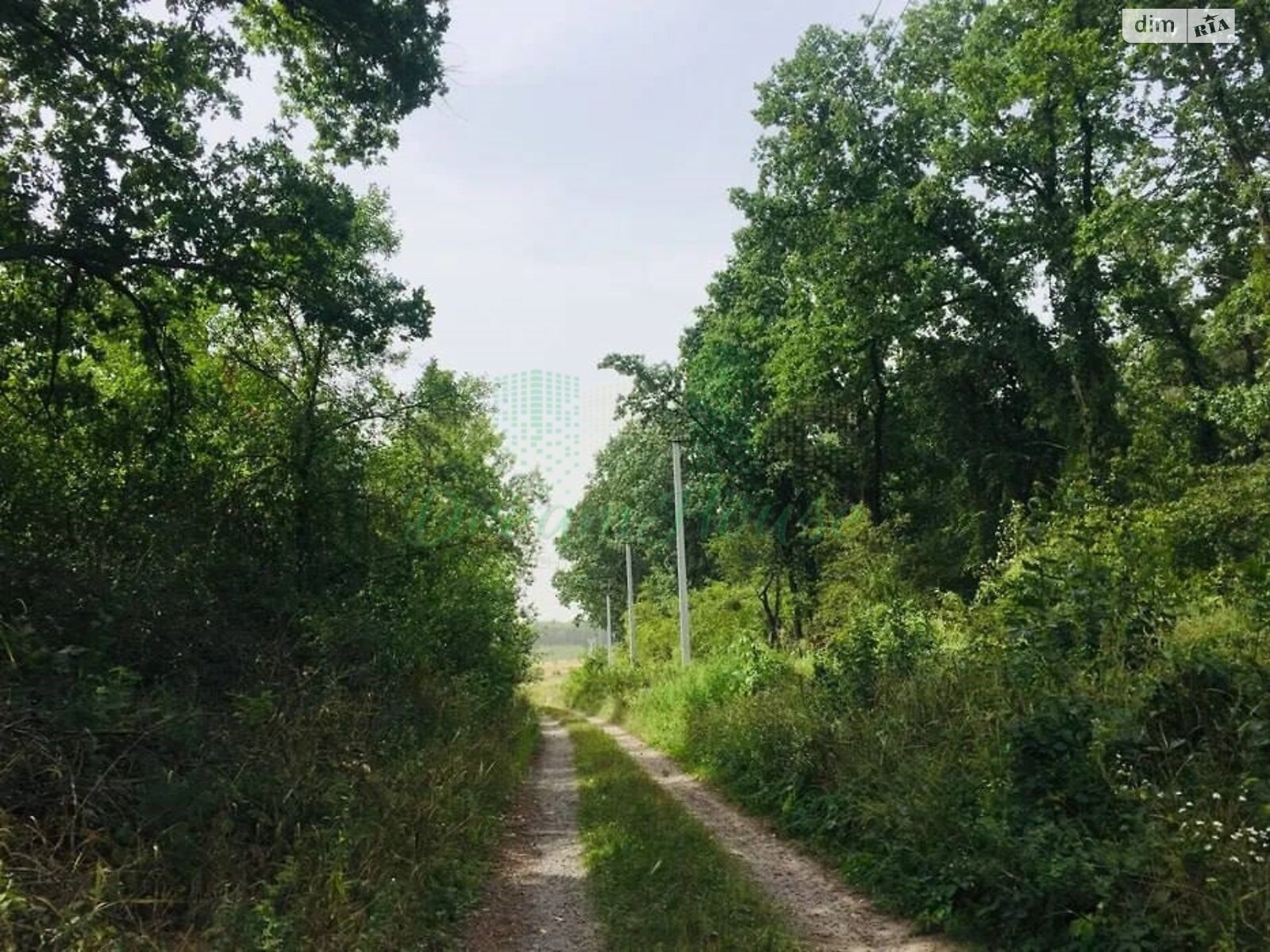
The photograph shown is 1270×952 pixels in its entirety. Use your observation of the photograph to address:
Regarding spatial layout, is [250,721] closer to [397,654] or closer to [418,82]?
[397,654]

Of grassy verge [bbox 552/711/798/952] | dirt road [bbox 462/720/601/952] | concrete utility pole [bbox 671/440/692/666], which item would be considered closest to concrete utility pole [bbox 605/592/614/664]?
concrete utility pole [bbox 671/440/692/666]

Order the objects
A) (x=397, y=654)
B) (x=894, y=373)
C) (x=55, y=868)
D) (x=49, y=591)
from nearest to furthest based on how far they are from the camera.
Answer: (x=55, y=868), (x=49, y=591), (x=397, y=654), (x=894, y=373)

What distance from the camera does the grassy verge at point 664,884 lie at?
18.3ft

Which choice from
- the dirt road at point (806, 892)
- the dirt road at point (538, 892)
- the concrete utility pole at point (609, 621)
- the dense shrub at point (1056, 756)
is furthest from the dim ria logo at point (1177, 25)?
the concrete utility pole at point (609, 621)

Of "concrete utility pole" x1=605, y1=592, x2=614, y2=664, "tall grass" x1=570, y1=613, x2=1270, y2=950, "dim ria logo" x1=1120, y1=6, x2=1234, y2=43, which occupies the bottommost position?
"concrete utility pole" x1=605, y1=592, x2=614, y2=664

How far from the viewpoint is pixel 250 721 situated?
652 cm

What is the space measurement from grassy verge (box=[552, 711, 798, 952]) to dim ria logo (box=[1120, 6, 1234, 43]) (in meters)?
16.0

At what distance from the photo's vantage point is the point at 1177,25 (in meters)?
15.0

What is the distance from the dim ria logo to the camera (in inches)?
567

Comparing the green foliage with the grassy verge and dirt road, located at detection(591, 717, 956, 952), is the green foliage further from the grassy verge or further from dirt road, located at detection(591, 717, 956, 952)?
dirt road, located at detection(591, 717, 956, 952)

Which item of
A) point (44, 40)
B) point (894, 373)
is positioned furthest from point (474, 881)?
point (894, 373)

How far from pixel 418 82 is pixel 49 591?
6.64 m

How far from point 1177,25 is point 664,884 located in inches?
675

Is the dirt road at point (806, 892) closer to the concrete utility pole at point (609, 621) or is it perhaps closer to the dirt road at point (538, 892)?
the dirt road at point (538, 892)
